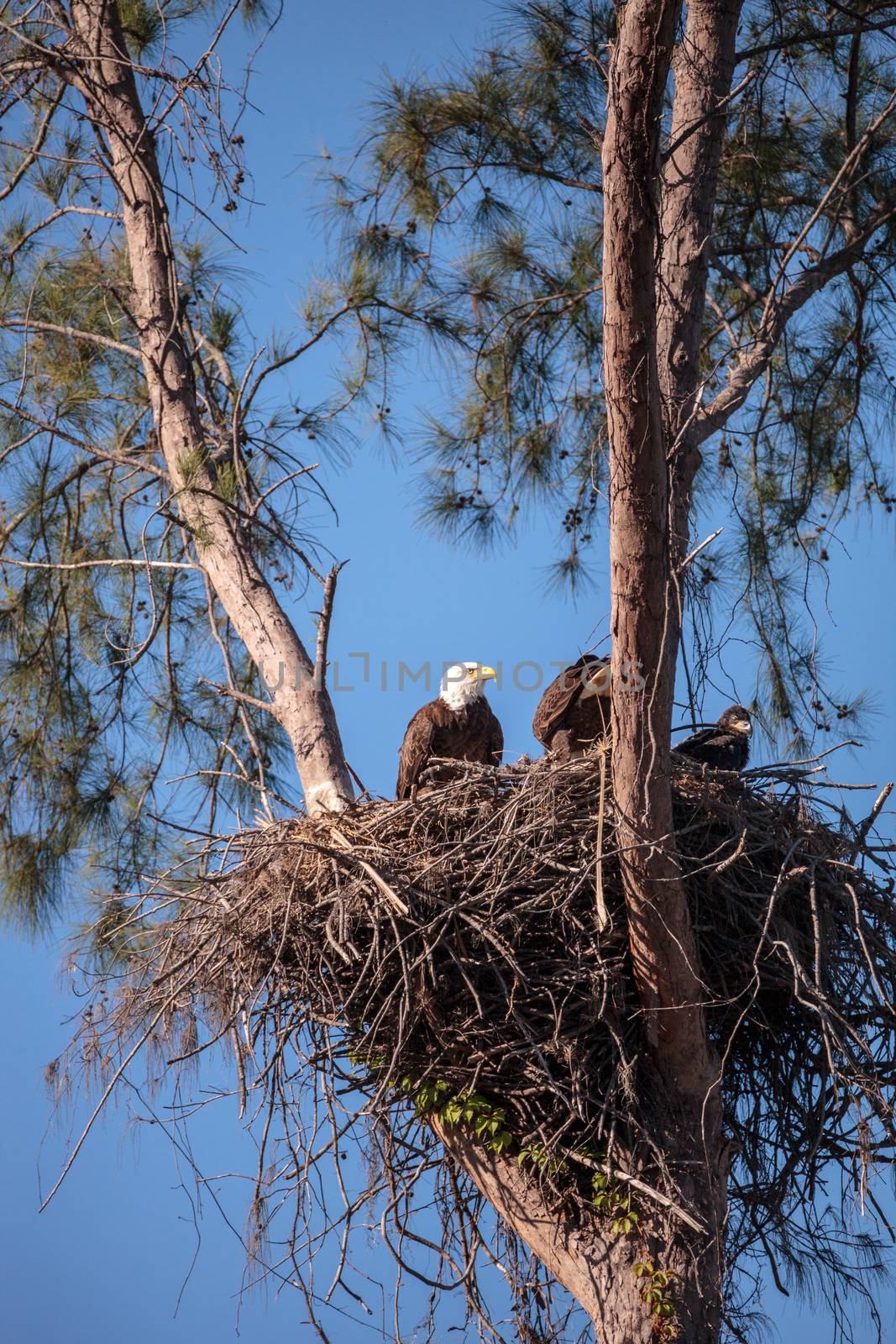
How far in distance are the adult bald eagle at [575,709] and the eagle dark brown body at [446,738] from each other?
31cm

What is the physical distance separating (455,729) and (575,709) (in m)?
0.48

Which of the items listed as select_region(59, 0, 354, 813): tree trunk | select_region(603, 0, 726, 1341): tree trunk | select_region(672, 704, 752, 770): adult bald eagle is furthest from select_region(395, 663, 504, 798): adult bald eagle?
select_region(603, 0, 726, 1341): tree trunk

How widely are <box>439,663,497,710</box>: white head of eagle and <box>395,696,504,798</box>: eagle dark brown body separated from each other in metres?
0.02

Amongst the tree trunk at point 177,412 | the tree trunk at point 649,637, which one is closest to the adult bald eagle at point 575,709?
the tree trunk at point 177,412

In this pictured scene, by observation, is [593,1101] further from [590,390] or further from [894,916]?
[590,390]

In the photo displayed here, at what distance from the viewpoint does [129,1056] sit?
144 inches

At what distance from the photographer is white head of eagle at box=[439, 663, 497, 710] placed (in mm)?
4730

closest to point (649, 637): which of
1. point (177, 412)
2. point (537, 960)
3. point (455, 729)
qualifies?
point (537, 960)

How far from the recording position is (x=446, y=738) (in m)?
4.69

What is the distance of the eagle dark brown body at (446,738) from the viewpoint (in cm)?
466

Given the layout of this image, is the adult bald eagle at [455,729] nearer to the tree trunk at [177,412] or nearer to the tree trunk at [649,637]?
the tree trunk at [177,412]

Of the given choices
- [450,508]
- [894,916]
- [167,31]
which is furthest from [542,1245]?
[167,31]

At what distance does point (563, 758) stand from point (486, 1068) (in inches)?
34.1

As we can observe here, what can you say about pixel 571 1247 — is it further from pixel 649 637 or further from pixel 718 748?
pixel 718 748
